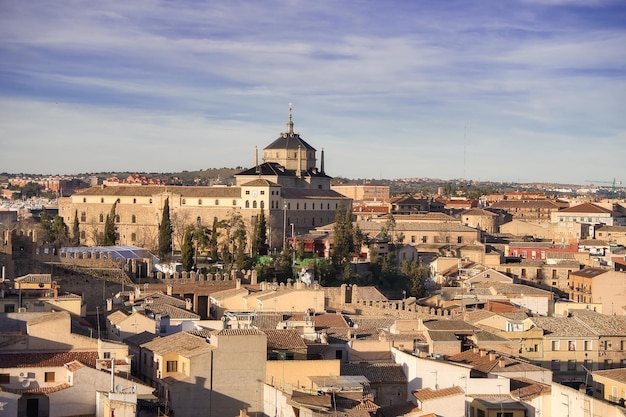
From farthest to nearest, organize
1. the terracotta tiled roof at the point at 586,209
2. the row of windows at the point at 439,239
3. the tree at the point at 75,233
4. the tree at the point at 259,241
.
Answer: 1. the terracotta tiled roof at the point at 586,209
2. the row of windows at the point at 439,239
3. the tree at the point at 75,233
4. the tree at the point at 259,241

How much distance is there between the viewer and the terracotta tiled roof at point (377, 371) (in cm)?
2086

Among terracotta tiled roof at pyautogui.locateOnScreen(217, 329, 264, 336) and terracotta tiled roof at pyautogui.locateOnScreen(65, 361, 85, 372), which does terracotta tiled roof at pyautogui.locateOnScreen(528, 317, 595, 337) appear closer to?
terracotta tiled roof at pyautogui.locateOnScreen(217, 329, 264, 336)

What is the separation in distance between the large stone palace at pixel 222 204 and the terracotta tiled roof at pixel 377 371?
30284 mm

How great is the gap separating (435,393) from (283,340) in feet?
8.98

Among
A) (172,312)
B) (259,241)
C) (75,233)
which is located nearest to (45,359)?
(172,312)

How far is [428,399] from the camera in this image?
19609 millimetres

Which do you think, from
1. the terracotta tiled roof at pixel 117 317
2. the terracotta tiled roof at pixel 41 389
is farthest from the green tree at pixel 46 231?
the terracotta tiled roof at pixel 41 389

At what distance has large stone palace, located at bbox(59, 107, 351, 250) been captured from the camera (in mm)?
54906

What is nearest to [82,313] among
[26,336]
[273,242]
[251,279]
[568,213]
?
[26,336]

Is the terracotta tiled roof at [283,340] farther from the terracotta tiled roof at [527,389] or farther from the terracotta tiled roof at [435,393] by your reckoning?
the terracotta tiled roof at [527,389]

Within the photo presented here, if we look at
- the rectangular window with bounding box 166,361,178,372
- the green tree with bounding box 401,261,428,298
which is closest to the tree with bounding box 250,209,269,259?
the green tree with bounding box 401,261,428,298

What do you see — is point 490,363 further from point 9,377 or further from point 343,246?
point 343,246

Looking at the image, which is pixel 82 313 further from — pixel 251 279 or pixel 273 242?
pixel 273 242

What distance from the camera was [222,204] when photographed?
56438mm
